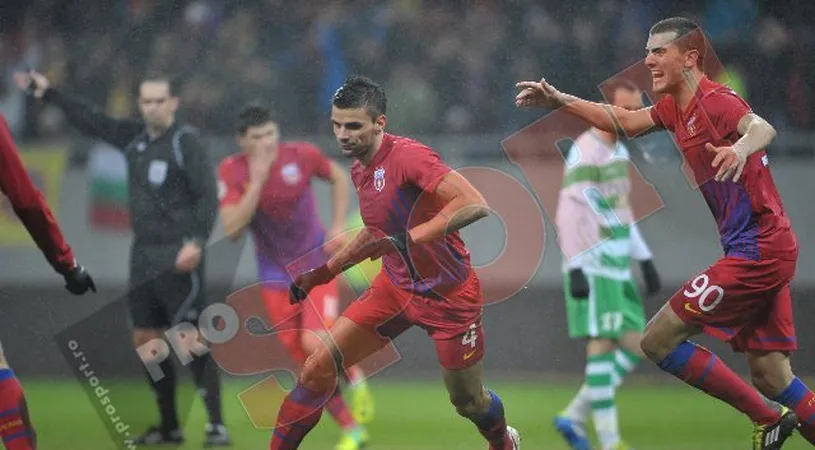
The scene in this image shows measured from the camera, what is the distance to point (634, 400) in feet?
32.1

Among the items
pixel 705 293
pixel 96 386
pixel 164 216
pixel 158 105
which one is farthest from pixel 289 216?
pixel 705 293

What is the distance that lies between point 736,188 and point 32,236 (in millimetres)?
3154

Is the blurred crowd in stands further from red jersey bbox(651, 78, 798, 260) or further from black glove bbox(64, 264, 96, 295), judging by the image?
black glove bbox(64, 264, 96, 295)

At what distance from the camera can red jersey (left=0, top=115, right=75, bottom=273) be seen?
5.39 meters

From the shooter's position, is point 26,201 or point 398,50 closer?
point 26,201

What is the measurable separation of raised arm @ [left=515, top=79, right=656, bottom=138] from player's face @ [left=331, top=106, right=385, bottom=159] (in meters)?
0.78

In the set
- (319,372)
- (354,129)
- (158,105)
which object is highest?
(158,105)

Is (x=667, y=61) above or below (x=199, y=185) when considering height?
below

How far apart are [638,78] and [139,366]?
378 cm

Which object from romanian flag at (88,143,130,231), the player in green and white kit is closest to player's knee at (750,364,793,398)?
the player in green and white kit

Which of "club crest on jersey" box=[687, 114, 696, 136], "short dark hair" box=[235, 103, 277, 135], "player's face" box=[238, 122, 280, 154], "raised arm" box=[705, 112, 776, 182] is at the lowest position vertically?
"raised arm" box=[705, 112, 776, 182]

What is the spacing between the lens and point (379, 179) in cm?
621

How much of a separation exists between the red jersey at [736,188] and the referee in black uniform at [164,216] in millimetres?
3239

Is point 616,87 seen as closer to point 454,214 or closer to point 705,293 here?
point 705,293
